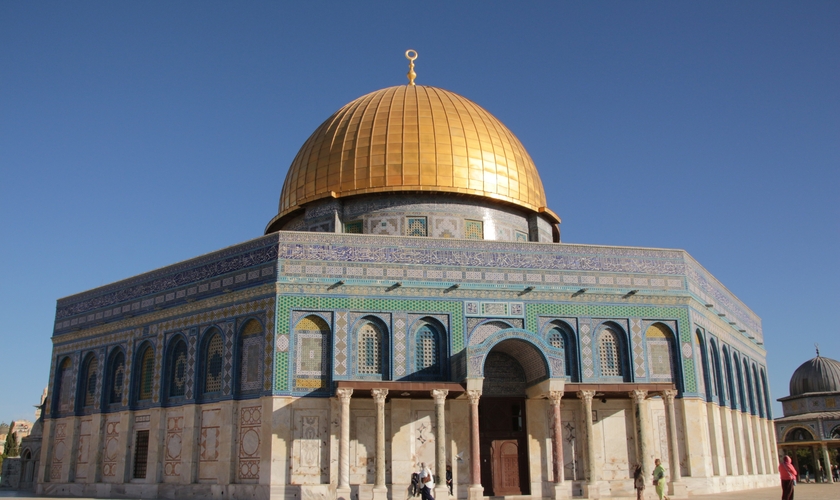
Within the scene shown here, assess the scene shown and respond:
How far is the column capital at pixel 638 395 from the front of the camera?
1991 cm

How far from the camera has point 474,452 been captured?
18812 mm

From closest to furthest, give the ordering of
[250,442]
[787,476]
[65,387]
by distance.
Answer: [787,476]
[250,442]
[65,387]

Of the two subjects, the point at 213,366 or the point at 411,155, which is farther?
the point at 411,155

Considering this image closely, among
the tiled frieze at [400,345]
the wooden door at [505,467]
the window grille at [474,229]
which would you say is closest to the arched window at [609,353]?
the wooden door at [505,467]

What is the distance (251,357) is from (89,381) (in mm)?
7528

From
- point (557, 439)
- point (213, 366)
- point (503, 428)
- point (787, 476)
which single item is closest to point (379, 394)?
point (503, 428)

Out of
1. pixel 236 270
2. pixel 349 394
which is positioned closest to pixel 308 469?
pixel 349 394

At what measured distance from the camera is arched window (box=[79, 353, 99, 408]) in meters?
24.3

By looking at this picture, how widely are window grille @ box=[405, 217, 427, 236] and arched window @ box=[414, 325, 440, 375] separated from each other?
154 inches

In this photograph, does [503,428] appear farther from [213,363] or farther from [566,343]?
[213,363]

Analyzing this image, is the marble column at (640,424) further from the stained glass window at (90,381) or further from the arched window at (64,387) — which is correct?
the arched window at (64,387)

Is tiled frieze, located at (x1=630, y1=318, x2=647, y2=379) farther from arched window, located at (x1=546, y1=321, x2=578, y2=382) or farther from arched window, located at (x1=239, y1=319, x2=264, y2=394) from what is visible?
arched window, located at (x1=239, y1=319, x2=264, y2=394)

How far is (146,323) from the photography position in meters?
22.9

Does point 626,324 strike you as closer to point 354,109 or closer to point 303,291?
point 303,291
